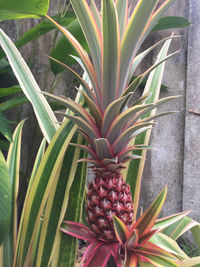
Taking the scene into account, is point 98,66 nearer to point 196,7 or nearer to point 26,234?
point 26,234

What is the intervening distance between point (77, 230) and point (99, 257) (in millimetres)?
71

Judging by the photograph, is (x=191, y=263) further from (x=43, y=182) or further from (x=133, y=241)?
(x=43, y=182)

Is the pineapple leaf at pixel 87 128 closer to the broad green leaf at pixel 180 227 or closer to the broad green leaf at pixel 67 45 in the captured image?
the broad green leaf at pixel 180 227

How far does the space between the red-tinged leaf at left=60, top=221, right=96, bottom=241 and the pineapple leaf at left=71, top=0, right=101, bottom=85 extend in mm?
302

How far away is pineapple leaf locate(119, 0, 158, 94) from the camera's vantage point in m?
0.43

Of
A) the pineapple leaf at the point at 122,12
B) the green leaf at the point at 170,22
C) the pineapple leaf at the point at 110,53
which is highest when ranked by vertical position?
the green leaf at the point at 170,22

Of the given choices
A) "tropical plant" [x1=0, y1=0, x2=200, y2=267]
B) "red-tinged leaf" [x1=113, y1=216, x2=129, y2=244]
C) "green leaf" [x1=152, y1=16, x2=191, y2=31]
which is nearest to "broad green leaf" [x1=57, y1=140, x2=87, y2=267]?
"tropical plant" [x1=0, y1=0, x2=200, y2=267]

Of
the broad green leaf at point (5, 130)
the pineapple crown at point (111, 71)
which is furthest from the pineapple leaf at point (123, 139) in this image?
the broad green leaf at point (5, 130)

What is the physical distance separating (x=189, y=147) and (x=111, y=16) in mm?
1187

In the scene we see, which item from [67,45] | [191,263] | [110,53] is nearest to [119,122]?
[110,53]

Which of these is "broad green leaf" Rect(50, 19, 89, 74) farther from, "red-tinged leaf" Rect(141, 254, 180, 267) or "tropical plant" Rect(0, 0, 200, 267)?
"red-tinged leaf" Rect(141, 254, 180, 267)

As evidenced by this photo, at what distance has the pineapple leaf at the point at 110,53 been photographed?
0.42m

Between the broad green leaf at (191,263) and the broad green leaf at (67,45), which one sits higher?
the broad green leaf at (67,45)

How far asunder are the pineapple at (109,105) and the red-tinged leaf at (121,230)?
0.02 metres
